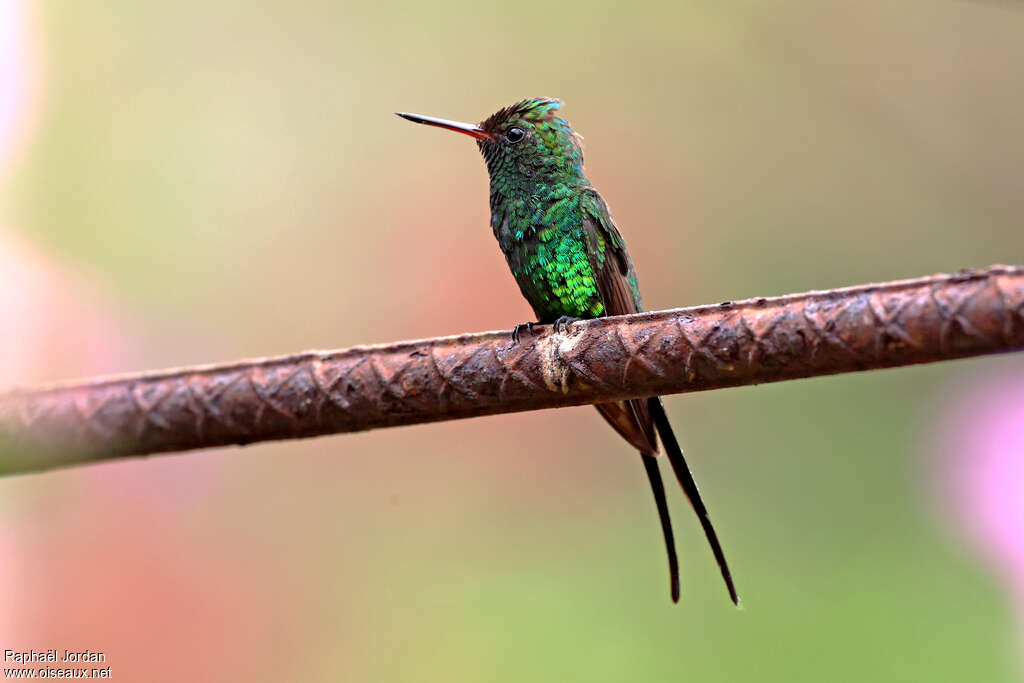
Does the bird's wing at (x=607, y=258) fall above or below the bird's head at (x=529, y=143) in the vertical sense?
below

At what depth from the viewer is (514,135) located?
1841mm

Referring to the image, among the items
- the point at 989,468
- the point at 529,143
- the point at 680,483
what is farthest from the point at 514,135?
the point at 989,468

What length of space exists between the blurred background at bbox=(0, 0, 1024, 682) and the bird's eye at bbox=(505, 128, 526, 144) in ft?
3.42

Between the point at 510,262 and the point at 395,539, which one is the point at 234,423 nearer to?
the point at 510,262

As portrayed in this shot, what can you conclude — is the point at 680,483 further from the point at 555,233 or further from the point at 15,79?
the point at 15,79

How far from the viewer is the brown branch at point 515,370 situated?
0.85 meters

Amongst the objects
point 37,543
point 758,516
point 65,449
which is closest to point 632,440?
point 65,449

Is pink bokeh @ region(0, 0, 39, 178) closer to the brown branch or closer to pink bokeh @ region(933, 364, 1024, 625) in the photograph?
the brown branch

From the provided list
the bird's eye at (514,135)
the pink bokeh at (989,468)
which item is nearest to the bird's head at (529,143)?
the bird's eye at (514,135)

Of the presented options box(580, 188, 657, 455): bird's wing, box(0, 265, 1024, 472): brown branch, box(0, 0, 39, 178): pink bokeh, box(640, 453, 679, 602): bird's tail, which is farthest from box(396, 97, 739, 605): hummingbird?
box(0, 0, 39, 178): pink bokeh

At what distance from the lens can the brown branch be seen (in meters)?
0.85

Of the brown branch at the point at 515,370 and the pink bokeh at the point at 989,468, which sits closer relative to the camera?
the brown branch at the point at 515,370

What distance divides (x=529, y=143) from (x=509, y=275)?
1105 millimetres

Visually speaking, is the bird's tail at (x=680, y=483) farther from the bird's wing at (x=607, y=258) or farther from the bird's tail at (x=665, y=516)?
the bird's wing at (x=607, y=258)
